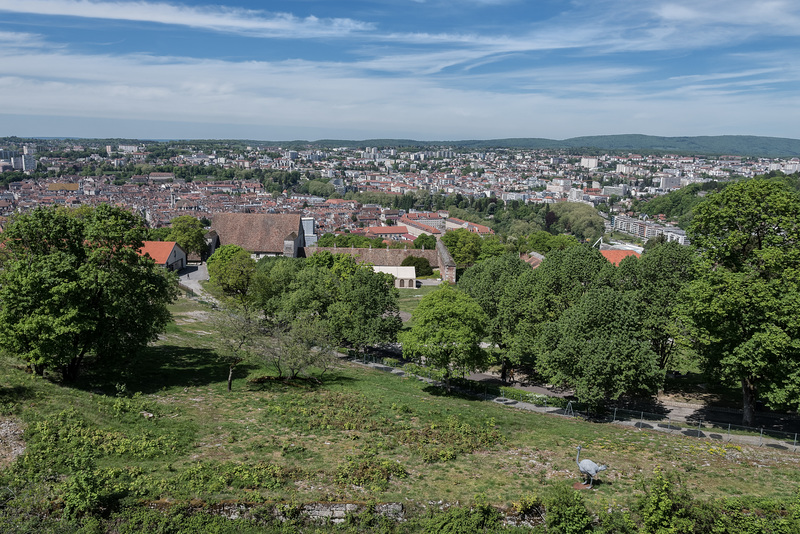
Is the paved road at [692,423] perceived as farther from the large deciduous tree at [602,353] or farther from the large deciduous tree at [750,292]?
the large deciduous tree at [602,353]

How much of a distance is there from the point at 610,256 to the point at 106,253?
51.9 meters

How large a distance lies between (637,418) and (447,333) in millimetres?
10496

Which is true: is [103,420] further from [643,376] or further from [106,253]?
[643,376]

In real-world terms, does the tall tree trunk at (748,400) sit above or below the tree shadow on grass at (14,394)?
below

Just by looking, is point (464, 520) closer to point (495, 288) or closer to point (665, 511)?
point (665, 511)

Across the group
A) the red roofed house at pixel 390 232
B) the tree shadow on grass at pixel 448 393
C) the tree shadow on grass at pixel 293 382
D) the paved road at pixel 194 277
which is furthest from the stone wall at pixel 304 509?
the red roofed house at pixel 390 232

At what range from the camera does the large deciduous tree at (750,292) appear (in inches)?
904

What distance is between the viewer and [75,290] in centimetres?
2327

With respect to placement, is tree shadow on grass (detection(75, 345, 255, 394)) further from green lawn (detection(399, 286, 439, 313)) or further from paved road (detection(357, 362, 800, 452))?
green lawn (detection(399, 286, 439, 313))

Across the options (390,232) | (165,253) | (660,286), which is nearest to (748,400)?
(660,286)

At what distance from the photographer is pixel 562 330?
2783cm

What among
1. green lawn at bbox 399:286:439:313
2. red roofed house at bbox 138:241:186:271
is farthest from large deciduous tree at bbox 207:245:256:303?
red roofed house at bbox 138:241:186:271

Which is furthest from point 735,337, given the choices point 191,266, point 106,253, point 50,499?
point 191,266

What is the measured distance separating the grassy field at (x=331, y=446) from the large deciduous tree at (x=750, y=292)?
3.73 m
